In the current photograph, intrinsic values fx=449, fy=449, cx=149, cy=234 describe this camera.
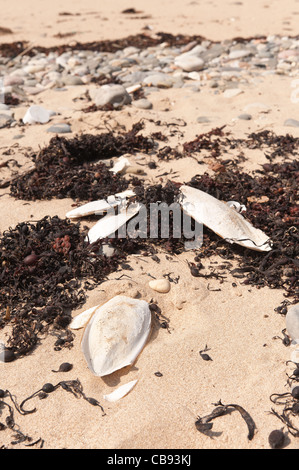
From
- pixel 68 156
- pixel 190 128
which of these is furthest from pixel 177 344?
pixel 190 128

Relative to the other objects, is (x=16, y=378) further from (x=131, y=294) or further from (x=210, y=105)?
(x=210, y=105)

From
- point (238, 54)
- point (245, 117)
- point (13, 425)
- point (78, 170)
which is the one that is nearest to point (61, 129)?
point (78, 170)

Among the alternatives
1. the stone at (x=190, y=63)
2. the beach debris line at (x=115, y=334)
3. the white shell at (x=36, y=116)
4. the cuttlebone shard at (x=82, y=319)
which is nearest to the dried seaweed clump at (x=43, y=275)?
the cuttlebone shard at (x=82, y=319)

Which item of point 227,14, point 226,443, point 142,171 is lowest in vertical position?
point 226,443

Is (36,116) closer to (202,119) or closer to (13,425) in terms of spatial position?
(202,119)

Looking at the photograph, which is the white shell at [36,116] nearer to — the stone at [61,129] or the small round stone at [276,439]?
the stone at [61,129]
